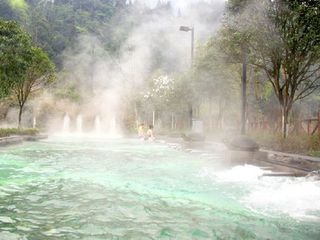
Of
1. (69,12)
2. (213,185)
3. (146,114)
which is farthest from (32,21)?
(213,185)

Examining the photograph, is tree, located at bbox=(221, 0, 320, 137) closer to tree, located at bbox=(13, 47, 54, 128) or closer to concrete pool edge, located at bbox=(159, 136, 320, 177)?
concrete pool edge, located at bbox=(159, 136, 320, 177)

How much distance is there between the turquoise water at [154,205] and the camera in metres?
5.18

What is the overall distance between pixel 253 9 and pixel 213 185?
29.8ft

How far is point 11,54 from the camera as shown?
75.3 ft

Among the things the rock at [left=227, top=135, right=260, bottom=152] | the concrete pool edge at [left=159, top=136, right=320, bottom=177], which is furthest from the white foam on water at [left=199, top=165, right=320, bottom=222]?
the rock at [left=227, top=135, right=260, bottom=152]

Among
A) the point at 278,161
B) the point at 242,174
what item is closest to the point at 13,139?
the point at 242,174

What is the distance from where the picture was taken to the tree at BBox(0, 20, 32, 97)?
22.7 metres

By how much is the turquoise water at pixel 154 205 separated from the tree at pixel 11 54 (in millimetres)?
12959

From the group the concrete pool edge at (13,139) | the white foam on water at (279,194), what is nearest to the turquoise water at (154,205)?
the white foam on water at (279,194)

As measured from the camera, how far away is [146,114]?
56.8 m

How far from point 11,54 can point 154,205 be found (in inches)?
749

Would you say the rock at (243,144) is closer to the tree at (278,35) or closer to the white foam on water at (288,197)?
the white foam on water at (288,197)

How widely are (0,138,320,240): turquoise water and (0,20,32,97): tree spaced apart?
12959 mm

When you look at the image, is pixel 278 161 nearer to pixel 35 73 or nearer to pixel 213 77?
pixel 213 77
